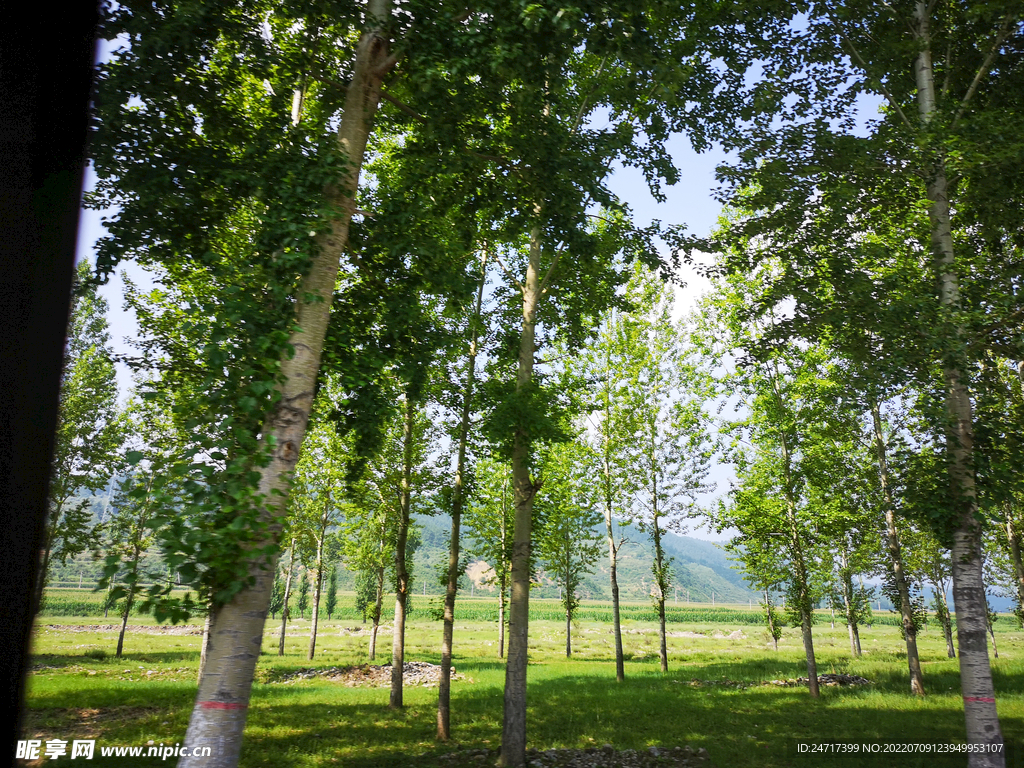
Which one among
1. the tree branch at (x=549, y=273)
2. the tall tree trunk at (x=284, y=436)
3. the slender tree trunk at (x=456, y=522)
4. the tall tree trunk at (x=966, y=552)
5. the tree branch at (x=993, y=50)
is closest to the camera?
the tall tree trunk at (x=284, y=436)

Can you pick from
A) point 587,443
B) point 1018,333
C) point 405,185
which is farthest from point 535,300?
point 587,443

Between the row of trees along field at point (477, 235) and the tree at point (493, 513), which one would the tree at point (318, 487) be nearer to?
the tree at point (493, 513)

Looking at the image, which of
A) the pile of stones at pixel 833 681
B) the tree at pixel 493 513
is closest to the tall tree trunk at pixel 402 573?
the tree at pixel 493 513

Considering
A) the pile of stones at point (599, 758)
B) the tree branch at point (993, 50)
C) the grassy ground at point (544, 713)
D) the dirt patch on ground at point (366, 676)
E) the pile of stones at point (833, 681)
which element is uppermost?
the tree branch at point (993, 50)

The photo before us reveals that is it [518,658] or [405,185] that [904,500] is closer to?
[518,658]

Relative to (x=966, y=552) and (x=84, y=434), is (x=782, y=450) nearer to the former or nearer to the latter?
(x=966, y=552)

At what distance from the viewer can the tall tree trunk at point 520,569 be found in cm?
978

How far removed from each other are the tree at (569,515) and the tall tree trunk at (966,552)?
38.3 feet

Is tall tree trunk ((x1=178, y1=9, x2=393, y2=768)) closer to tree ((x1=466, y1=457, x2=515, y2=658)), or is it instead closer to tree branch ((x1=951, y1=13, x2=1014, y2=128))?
tree branch ((x1=951, y1=13, x2=1014, y2=128))

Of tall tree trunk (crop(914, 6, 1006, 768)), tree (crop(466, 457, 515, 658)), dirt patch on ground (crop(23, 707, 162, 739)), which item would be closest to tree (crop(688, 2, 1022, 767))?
tall tree trunk (crop(914, 6, 1006, 768))

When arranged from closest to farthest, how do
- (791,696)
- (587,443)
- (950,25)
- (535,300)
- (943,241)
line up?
(943,241)
(950,25)
(535,300)
(791,696)
(587,443)

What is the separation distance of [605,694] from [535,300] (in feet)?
45.9

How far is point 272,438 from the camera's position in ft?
14.4

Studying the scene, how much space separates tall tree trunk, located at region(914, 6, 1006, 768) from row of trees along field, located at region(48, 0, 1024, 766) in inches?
1.6
